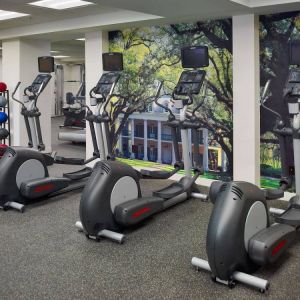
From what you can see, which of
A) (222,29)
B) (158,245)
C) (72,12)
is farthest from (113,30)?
(158,245)

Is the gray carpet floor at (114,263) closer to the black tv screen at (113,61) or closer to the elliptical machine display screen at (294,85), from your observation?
the elliptical machine display screen at (294,85)

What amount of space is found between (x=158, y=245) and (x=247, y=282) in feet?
3.35

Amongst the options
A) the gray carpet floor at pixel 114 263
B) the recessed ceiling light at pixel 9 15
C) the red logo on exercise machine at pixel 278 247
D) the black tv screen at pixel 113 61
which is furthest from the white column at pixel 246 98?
the recessed ceiling light at pixel 9 15

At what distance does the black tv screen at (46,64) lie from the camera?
6242mm

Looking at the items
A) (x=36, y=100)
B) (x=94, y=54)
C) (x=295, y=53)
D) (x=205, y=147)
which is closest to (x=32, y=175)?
(x=36, y=100)

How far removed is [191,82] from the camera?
4738 millimetres

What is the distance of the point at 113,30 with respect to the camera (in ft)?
21.5

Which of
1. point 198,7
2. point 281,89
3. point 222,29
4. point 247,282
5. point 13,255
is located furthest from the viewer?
point 222,29

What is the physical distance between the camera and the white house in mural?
609 cm

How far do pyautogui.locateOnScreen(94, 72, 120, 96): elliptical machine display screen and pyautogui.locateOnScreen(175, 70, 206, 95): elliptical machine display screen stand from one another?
938mm

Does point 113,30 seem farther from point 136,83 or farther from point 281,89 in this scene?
point 281,89

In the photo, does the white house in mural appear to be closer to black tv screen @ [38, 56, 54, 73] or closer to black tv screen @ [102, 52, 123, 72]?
black tv screen @ [102, 52, 123, 72]

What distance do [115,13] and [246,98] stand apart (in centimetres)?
227

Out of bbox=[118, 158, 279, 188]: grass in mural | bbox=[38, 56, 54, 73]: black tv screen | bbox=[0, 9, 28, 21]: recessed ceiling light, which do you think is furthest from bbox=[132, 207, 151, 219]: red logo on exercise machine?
bbox=[0, 9, 28, 21]: recessed ceiling light
